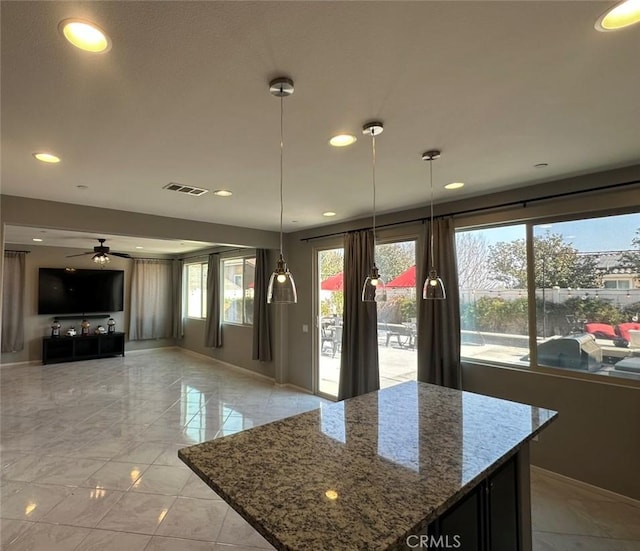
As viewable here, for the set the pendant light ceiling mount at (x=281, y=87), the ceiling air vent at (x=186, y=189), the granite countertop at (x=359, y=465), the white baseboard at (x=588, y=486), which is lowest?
the white baseboard at (x=588, y=486)

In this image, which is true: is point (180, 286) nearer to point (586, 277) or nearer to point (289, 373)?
point (289, 373)

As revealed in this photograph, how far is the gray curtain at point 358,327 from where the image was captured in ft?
14.4

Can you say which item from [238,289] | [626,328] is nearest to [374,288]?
[626,328]

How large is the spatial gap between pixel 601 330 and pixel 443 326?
1.30m

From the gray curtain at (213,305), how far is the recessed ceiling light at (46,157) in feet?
16.4

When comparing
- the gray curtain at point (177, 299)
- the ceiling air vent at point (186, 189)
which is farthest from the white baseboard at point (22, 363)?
the ceiling air vent at point (186, 189)

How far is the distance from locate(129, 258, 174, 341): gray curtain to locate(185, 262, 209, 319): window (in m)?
0.54

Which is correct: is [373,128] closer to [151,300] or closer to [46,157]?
[46,157]

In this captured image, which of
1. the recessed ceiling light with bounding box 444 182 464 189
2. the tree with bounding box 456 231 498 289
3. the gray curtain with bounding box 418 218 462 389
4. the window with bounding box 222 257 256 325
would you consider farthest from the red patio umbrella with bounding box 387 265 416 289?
the window with bounding box 222 257 256 325

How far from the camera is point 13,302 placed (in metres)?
6.96

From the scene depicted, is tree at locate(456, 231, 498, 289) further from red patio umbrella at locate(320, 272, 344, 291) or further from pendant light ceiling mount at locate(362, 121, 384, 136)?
pendant light ceiling mount at locate(362, 121, 384, 136)

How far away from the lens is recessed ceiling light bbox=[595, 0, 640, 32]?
1.14m

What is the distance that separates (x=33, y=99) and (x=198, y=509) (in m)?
2.85

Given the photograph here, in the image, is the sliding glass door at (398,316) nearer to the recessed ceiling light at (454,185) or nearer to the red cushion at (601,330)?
the recessed ceiling light at (454,185)
